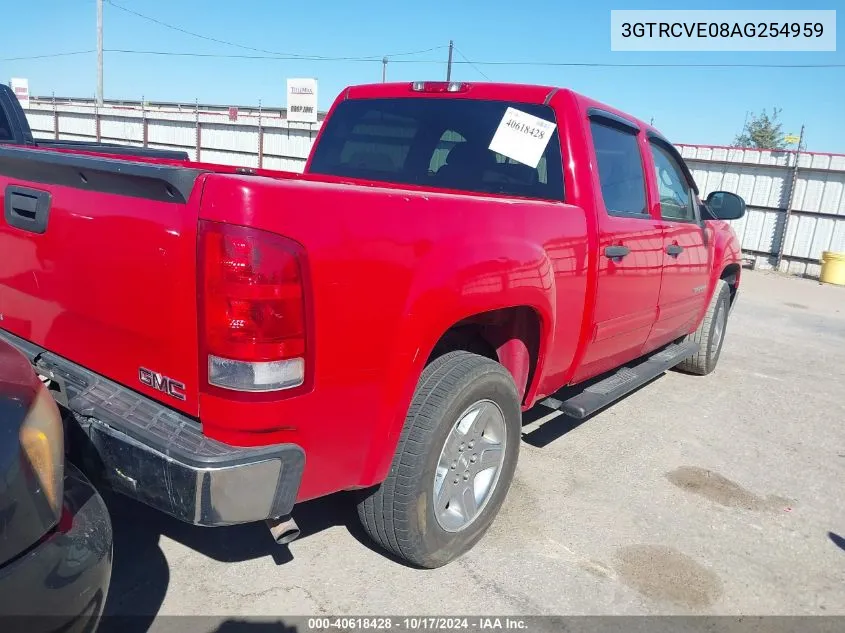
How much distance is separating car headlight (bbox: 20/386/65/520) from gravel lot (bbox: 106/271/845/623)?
38.0 inches

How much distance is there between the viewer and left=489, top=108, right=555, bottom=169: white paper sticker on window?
3.41m

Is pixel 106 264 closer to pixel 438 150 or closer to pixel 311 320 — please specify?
pixel 311 320

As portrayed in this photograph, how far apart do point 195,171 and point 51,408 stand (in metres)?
0.73

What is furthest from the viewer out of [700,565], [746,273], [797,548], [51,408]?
[746,273]

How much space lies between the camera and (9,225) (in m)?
2.44

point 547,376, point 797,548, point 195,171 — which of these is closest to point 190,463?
point 195,171

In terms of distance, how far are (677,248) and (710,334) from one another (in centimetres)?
181

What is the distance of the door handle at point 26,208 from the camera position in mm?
2295

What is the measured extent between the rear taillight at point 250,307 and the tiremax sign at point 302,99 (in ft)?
67.3

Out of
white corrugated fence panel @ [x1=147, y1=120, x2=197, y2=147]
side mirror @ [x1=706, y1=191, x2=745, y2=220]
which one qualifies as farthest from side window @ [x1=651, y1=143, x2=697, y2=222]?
white corrugated fence panel @ [x1=147, y1=120, x2=197, y2=147]

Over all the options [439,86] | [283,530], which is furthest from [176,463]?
[439,86]

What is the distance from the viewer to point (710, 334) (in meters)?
5.77

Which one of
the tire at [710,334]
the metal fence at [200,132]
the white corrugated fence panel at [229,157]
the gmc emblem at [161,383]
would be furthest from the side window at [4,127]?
the white corrugated fence panel at [229,157]

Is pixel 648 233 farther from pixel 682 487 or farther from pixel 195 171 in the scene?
pixel 195 171
